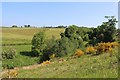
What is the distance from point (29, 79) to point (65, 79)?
236cm

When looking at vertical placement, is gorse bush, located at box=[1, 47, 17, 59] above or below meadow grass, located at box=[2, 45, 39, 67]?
above

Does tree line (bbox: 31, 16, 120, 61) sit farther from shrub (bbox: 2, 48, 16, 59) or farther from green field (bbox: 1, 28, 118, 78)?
shrub (bbox: 2, 48, 16, 59)

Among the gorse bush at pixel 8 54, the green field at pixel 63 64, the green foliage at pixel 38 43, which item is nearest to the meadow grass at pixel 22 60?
the green field at pixel 63 64

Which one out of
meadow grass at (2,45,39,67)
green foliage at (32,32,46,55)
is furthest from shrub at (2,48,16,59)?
green foliage at (32,32,46,55)

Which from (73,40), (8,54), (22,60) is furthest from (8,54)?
(73,40)

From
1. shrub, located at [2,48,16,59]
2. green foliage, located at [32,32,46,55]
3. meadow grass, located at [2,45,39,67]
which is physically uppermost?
green foliage, located at [32,32,46,55]

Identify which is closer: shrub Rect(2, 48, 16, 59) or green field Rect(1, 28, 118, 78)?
green field Rect(1, 28, 118, 78)

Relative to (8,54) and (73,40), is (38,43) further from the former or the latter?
(73,40)

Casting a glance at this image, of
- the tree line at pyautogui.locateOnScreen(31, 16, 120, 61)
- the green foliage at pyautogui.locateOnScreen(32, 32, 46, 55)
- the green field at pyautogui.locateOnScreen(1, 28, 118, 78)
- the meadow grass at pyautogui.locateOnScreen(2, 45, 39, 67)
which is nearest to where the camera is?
the green field at pyautogui.locateOnScreen(1, 28, 118, 78)

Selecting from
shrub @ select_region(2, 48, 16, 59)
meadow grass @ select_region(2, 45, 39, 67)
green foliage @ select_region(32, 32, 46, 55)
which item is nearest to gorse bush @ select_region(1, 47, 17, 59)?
shrub @ select_region(2, 48, 16, 59)

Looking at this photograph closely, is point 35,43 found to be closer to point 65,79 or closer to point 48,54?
point 48,54

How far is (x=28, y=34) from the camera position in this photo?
8562 centimetres

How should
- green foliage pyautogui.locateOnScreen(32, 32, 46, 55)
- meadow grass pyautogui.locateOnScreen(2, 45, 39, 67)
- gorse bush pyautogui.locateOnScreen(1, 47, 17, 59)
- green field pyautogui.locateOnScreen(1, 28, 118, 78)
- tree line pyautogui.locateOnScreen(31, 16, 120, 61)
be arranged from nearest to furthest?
green field pyautogui.locateOnScreen(1, 28, 118, 78) < tree line pyautogui.locateOnScreen(31, 16, 120, 61) < meadow grass pyautogui.locateOnScreen(2, 45, 39, 67) < gorse bush pyautogui.locateOnScreen(1, 47, 17, 59) < green foliage pyautogui.locateOnScreen(32, 32, 46, 55)

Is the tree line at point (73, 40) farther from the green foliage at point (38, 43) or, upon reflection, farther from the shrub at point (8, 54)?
the shrub at point (8, 54)
